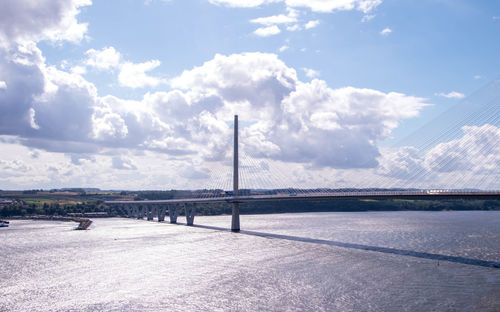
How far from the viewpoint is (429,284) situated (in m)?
29.9

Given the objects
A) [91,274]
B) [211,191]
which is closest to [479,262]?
[91,274]

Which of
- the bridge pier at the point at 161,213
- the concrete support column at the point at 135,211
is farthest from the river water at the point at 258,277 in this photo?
the concrete support column at the point at 135,211

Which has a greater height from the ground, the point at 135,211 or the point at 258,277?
the point at 135,211

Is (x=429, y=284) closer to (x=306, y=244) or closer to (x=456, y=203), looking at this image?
(x=306, y=244)

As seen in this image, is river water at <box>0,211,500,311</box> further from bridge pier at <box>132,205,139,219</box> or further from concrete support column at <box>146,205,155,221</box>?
bridge pier at <box>132,205,139,219</box>

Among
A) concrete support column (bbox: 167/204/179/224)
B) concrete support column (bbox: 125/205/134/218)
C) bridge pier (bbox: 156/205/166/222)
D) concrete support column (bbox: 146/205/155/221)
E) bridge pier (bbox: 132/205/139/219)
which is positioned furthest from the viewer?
concrete support column (bbox: 125/205/134/218)

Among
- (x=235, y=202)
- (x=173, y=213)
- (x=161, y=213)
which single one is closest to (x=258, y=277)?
(x=235, y=202)

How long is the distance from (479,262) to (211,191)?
6575cm

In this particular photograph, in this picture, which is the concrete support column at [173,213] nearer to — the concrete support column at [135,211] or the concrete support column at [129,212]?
the concrete support column at [135,211]

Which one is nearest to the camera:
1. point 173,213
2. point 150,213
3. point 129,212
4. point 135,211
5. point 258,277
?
point 258,277

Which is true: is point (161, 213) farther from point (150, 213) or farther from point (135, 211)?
point (135, 211)

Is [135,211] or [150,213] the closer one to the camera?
[150,213]

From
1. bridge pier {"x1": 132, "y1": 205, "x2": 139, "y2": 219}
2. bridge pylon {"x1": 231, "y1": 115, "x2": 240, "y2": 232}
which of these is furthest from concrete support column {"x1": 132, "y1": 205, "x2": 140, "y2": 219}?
bridge pylon {"x1": 231, "y1": 115, "x2": 240, "y2": 232}

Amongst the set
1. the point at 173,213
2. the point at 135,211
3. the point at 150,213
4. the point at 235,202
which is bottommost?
the point at 135,211
